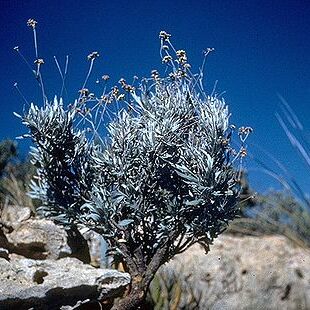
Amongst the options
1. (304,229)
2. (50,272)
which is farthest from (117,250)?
(304,229)

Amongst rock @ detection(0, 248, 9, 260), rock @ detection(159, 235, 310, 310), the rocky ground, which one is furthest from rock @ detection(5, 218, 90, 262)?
rock @ detection(159, 235, 310, 310)

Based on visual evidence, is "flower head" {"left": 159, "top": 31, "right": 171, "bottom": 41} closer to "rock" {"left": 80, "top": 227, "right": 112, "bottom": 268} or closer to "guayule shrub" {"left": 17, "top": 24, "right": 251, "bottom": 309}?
"guayule shrub" {"left": 17, "top": 24, "right": 251, "bottom": 309}

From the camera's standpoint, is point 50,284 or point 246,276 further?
point 246,276

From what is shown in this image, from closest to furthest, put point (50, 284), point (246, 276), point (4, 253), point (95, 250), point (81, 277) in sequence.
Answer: point (50, 284) < point (81, 277) < point (4, 253) < point (246, 276) < point (95, 250)

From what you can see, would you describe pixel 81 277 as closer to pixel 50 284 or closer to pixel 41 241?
pixel 50 284

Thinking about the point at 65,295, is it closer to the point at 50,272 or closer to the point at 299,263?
the point at 50,272

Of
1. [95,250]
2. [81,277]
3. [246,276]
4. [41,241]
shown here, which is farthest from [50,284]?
[246,276]

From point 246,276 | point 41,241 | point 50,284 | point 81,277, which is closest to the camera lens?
point 50,284
